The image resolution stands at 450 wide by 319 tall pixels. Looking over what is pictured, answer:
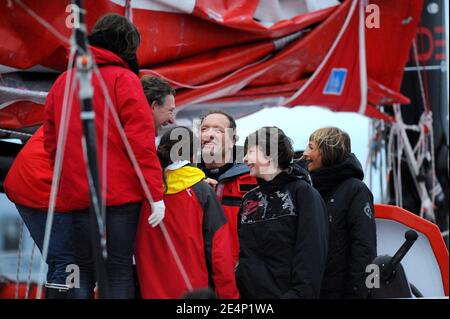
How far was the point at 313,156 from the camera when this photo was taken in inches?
130

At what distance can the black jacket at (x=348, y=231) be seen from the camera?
308 cm

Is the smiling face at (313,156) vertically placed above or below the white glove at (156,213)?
above

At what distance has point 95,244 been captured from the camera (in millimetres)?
2229

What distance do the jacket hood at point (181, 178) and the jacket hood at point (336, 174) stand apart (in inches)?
23.5

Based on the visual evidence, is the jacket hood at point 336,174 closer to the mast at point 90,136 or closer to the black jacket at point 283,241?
the black jacket at point 283,241

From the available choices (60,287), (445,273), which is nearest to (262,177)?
(60,287)

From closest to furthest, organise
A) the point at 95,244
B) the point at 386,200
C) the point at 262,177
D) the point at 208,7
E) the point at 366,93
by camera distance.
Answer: the point at 95,244 < the point at 262,177 < the point at 208,7 < the point at 366,93 < the point at 386,200

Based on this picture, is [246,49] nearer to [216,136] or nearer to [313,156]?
[313,156]

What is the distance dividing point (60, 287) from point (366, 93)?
3.11 metres

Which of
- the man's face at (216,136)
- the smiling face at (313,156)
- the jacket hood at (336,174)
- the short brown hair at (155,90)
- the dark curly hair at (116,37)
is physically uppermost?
the dark curly hair at (116,37)

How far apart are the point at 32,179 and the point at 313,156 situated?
1079mm

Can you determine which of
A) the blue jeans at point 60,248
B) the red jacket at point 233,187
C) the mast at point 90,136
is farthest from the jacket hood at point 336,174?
the mast at point 90,136

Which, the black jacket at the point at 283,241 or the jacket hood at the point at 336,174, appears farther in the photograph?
the jacket hood at the point at 336,174

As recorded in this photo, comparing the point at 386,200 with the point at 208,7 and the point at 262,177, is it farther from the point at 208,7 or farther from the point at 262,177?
the point at 262,177
